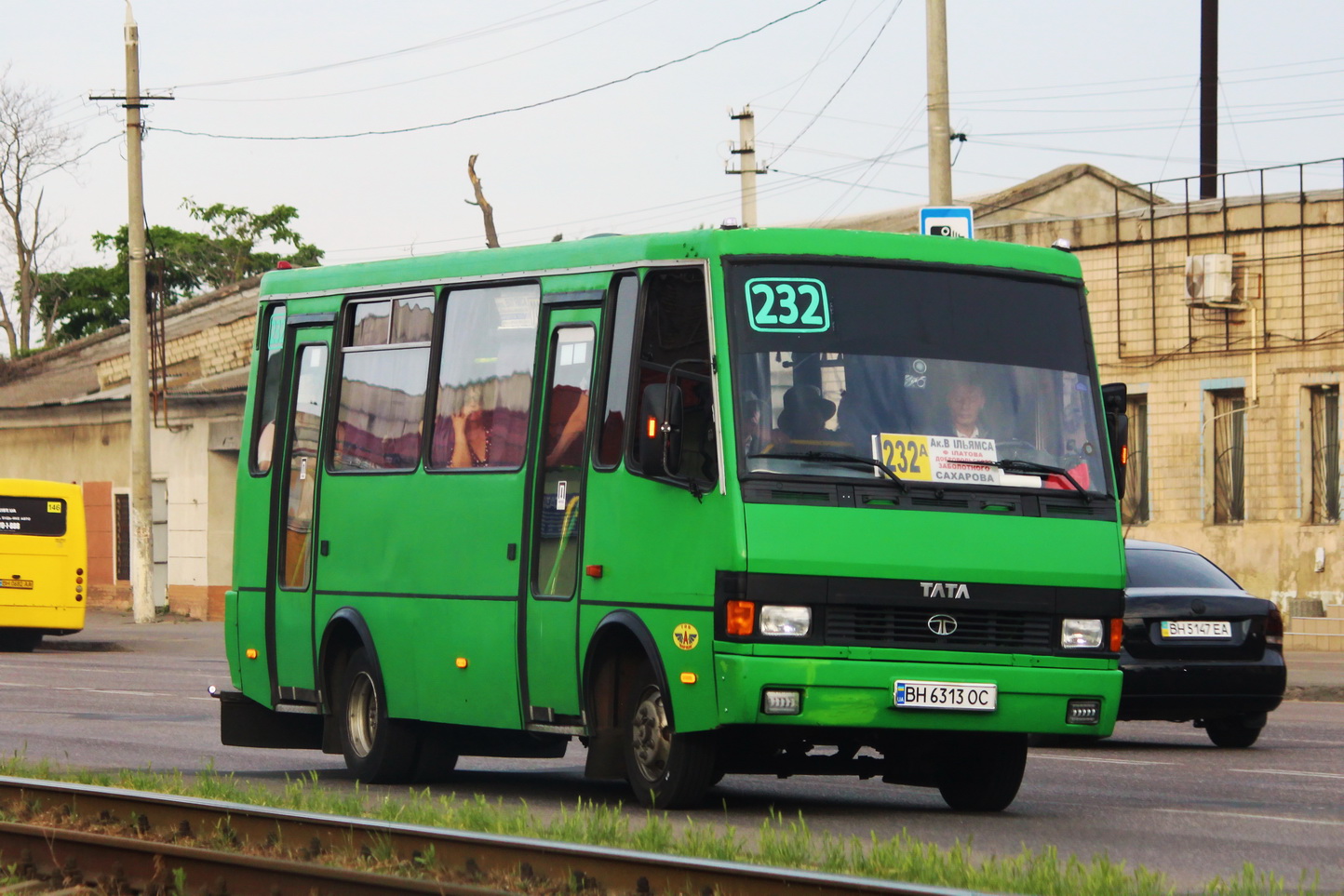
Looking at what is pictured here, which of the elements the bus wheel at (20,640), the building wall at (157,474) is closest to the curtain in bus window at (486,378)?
the bus wheel at (20,640)

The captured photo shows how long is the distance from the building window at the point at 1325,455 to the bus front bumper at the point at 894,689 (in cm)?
2268

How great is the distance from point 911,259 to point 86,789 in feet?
15.7

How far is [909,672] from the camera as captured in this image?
399 inches

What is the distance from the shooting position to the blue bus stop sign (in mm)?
18453

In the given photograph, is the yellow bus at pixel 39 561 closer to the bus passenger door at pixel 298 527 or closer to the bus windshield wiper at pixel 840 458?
the bus passenger door at pixel 298 527

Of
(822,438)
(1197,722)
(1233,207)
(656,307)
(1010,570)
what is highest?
(1233,207)

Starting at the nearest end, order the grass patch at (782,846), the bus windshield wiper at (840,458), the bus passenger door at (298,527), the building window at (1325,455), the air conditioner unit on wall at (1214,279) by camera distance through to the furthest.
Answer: the grass patch at (782,846)
the bus windshield wiper at (840,458)
the bus passenger door at (298,527)
the building window at (1325,455)
the air conditioner unit on wall at (1214,279)

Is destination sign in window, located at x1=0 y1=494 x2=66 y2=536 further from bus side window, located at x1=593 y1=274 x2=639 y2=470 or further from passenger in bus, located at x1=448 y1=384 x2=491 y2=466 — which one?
bus side window, located at x1=593 y1=274 x2=639 y2=470

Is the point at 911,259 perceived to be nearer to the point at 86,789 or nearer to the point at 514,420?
the point at 514,420

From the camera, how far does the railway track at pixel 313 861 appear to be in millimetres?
7277

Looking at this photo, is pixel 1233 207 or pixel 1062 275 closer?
pixel 1062 275

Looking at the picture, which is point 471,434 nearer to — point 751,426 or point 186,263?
point 751,426

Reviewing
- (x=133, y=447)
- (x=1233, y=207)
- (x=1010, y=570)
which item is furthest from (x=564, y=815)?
(x=133, y=447)

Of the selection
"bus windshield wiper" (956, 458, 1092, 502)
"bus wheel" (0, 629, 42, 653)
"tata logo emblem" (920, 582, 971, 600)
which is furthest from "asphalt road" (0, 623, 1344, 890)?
"bus wheel" (0, 629, 42, 653)
